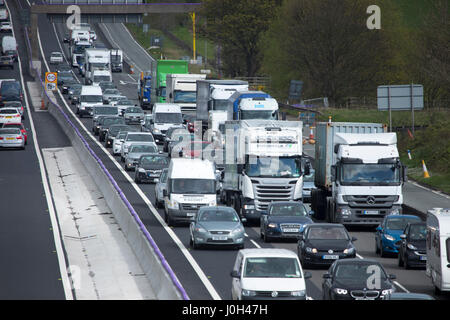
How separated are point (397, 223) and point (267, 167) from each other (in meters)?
7.29

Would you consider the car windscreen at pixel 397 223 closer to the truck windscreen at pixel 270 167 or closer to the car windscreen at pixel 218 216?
the car windscreen at pixel 218 216

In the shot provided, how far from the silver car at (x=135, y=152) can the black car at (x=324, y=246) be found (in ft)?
81.4

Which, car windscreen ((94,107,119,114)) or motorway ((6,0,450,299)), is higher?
car windscreen ((94,107,119,114))

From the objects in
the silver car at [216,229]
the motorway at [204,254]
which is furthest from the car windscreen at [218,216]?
the motorway at [204,254]

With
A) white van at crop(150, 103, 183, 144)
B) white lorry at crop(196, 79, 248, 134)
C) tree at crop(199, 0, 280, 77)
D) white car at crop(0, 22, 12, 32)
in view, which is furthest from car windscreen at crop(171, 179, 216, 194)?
white car at crop(0, 22, 12, 32)

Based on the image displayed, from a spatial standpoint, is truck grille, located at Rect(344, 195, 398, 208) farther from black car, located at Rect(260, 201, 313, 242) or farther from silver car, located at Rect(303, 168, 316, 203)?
silver car, located at Rect(303, 168, 316, 203)

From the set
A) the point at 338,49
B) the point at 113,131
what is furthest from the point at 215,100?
the point at 338,49

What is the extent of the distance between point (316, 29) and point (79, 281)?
2574 inches

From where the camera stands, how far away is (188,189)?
38.9 m

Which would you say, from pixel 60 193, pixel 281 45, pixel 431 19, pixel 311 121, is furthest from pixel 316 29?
pixel 60 193

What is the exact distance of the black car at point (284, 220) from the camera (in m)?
35.2

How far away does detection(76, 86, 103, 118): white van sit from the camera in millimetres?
83500

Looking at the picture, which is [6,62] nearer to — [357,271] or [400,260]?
[400,260]

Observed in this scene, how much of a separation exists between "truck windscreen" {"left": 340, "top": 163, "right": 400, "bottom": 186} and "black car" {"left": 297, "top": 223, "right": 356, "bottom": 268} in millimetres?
7108
